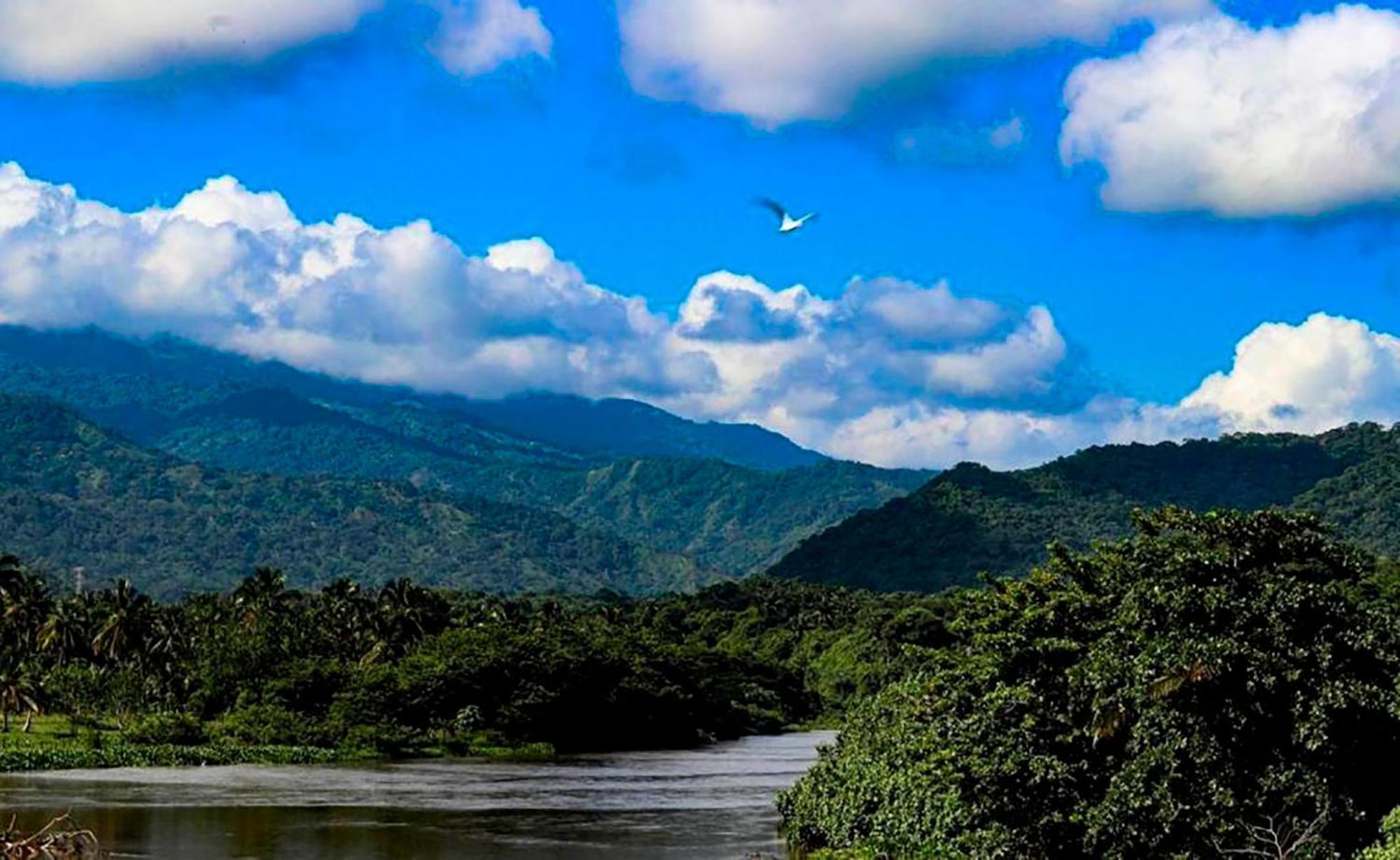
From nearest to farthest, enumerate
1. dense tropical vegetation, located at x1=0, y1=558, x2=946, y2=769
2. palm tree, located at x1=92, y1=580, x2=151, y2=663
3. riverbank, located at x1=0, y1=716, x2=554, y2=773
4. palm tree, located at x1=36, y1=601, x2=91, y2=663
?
riverbank, located at x1=0, y1=716, x2=554, y2=773, dense tropical vegetation, located at x1=0, y1=558, x2=946, y2=769, palm tree, located at x1=92, y1=580, x2=151, y2=663, palm tree, located at x1=36, y1=601, x2=91, y2=663

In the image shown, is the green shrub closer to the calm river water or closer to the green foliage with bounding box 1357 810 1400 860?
the calm river water

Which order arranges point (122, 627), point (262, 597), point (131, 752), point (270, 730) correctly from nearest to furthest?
point (131, 752)
point (270, 730)
point (122, 627)
point (262, 597)

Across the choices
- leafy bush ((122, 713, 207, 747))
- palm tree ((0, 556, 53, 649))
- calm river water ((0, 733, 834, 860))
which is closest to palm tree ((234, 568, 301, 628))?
palm tree ((0, 556, 53, 649))

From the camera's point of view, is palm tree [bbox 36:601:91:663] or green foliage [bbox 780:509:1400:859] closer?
green foliage [bbox 780:509:1400:859]

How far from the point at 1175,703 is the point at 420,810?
3737cm

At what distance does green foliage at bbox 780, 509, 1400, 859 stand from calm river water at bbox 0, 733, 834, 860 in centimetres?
1579

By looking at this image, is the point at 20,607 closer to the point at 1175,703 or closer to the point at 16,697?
Result: the point at 16,697

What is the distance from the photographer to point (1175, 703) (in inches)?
1190

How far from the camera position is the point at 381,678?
10094 centimetres

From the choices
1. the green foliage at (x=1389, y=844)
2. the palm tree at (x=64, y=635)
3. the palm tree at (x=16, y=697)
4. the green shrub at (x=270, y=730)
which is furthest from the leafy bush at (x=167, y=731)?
A: the green foliage at (x=1389, y=844)

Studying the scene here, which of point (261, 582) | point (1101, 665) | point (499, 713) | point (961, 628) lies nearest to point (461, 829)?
point (961, 628)

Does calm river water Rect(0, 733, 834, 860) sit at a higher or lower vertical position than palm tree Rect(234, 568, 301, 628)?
lower

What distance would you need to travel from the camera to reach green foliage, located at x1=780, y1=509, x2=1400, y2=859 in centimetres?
2978

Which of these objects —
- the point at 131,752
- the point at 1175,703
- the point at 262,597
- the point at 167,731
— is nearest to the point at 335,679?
the point at 167,731
